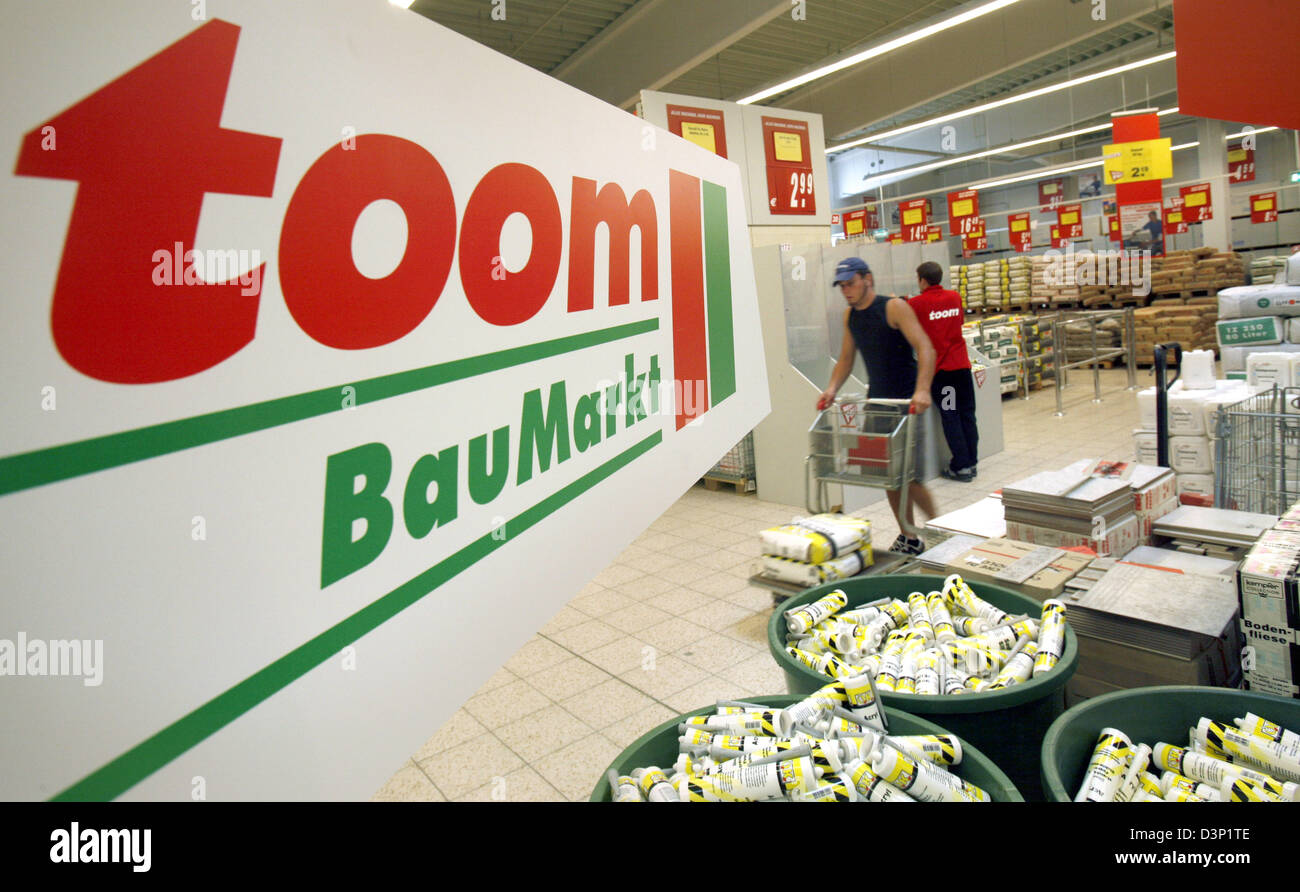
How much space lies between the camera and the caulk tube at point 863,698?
6.37 ft

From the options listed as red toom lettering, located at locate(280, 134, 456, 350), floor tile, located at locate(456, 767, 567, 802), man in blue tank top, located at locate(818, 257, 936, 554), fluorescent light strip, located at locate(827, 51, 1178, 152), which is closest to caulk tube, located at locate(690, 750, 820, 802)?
red toom lettering, located at locate(280, 134, 456, 350)

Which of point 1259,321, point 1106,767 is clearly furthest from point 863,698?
point 1259,321

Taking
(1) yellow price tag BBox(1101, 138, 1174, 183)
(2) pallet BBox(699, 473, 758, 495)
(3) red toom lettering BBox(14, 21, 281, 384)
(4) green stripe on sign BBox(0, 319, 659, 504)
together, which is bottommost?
(2) pallet BBox(699, 473, 758, 495)

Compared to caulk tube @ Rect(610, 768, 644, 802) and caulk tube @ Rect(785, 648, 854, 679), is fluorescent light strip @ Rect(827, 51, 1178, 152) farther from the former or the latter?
caulk tube @ Rect(610, 768, 644, 802)

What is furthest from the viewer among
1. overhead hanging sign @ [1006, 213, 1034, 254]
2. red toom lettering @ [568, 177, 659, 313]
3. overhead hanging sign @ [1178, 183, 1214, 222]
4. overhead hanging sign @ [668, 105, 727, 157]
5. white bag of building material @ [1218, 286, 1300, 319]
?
overhead hanging sign @ [1006, 213, 1034, 254]

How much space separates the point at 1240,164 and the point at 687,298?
19819mm

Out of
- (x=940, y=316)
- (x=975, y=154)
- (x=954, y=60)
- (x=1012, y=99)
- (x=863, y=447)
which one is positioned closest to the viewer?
(x=863, y=447)

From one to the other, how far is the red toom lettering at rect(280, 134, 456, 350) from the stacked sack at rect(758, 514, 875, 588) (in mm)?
3188

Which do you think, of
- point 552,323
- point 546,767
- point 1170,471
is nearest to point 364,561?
point 552,323

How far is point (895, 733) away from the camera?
75.9 inches

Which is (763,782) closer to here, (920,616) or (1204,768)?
(1204,768)

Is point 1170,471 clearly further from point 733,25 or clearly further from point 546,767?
point 733,25

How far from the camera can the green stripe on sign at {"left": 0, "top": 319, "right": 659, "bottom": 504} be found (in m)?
0.60
